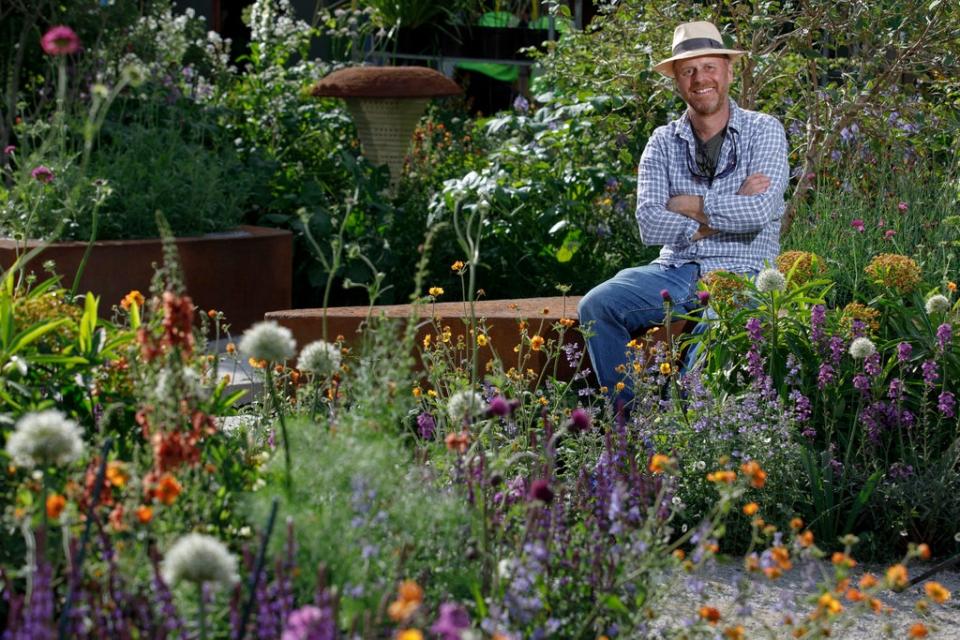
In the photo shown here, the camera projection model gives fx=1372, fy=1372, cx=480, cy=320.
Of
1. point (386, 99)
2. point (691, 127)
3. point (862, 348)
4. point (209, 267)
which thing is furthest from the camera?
point (386, 99)

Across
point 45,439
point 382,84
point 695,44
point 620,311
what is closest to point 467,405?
point 45,439

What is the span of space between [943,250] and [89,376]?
342cm

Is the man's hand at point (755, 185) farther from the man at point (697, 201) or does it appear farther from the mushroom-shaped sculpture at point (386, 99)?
the mushroom-shaped sculpture at point (386, 99)

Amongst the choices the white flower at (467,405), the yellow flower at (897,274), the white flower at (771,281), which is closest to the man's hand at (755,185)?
the yellow flower at (897,274)

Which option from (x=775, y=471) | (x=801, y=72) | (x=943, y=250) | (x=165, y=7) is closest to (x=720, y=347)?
(x=775, y=471)

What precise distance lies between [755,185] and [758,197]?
71 mm

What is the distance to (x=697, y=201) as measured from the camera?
465cm

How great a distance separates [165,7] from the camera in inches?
379

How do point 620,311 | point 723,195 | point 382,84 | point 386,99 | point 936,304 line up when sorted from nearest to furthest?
point 936,304 < point 620,311 < point 723,195 < point 382,84 < point 386,99

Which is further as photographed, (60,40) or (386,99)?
(386,99)

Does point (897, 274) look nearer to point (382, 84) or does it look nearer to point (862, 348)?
point (862, 348)

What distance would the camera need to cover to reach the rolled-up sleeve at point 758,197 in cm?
455

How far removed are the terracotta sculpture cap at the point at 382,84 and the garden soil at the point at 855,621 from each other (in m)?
4.89

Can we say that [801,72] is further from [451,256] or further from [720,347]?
[720,347]
